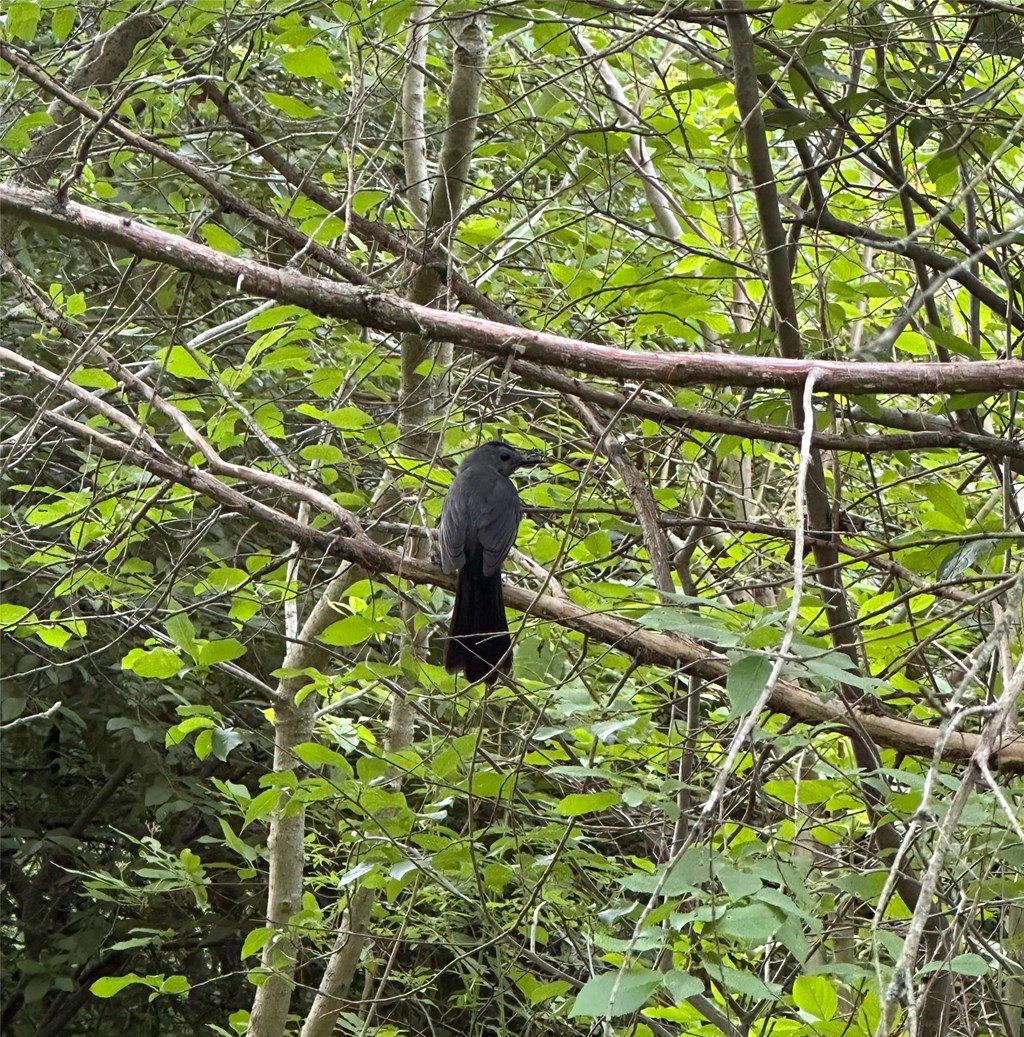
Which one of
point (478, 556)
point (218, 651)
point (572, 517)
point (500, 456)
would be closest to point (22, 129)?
point (218, 651)

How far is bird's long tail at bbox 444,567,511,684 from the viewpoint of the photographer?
369cm

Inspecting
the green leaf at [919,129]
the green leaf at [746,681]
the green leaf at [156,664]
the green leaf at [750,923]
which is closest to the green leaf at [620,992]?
the green leaf at [750,923]

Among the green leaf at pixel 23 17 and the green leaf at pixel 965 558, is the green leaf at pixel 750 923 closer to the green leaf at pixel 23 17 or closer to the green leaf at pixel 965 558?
the green leaf at pixel 965 558

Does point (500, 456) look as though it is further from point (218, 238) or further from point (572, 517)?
point (572, 517)

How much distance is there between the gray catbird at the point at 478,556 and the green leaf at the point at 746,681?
1.83 metres

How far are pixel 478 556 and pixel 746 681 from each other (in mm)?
2312

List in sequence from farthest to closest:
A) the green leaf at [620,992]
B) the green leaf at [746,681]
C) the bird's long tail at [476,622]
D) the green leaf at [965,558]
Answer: the bird's long tail at [476,622]
the green leaf at [965,558]
the green leaf at [620,992]
the green leaf at [746,681]

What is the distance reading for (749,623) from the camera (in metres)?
2.32

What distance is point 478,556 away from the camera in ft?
12.8

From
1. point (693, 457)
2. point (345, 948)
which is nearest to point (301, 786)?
point (345, 948)

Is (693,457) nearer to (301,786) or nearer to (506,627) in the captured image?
(506,627)

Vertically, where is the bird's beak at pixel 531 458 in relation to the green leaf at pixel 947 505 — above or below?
below

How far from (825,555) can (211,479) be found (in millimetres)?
1665

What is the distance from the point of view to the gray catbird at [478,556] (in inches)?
146
